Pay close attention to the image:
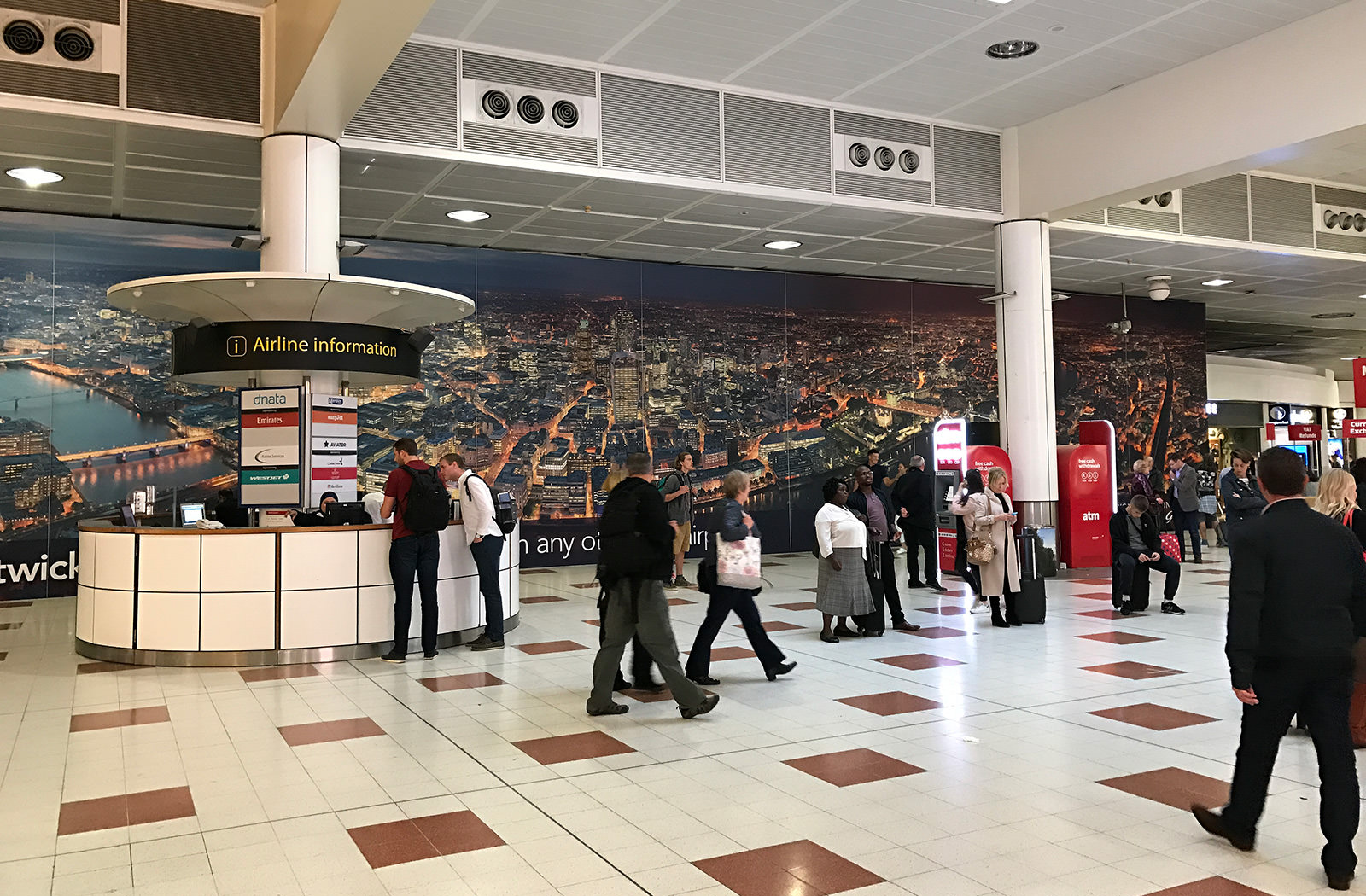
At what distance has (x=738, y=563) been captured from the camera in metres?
6.56

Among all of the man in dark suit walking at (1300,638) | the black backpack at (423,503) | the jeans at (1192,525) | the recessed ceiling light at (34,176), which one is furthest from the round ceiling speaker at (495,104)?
the jeans at (1192,525)

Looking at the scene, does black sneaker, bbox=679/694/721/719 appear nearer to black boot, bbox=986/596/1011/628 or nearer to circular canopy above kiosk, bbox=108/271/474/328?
A: black boot, bbox=986/596/1011/628

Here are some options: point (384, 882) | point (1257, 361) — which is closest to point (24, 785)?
point (384, 882)

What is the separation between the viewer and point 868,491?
9.32 meters

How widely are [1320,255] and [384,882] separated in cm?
1525

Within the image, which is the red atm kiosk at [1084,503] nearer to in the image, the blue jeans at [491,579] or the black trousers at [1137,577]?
the black trousers at [1137,577]

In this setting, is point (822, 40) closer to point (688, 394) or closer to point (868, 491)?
point (868, 491)

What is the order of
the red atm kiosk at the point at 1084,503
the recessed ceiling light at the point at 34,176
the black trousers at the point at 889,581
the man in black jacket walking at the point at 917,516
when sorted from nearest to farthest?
the black trousers at the point at 889,581, the recessed ceiling light at the point at 34,176, the man in black jacket walking at the point at 917,516, the red atm kiosk at the point at 1084,503

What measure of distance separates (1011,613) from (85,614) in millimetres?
7401

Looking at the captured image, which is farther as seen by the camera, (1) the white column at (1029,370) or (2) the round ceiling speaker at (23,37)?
(1) the white column at (1029,370)

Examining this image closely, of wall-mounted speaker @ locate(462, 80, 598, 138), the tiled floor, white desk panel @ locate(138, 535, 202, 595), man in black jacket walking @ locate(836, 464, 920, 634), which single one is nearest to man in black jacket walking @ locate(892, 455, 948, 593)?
man in black jacket walking @ locate(836, 464, 920, 634)

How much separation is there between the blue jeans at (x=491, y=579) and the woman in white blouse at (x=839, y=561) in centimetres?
249

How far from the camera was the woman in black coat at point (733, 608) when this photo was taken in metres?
6.56

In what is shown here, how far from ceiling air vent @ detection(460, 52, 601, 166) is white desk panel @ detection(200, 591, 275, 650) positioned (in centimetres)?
448
